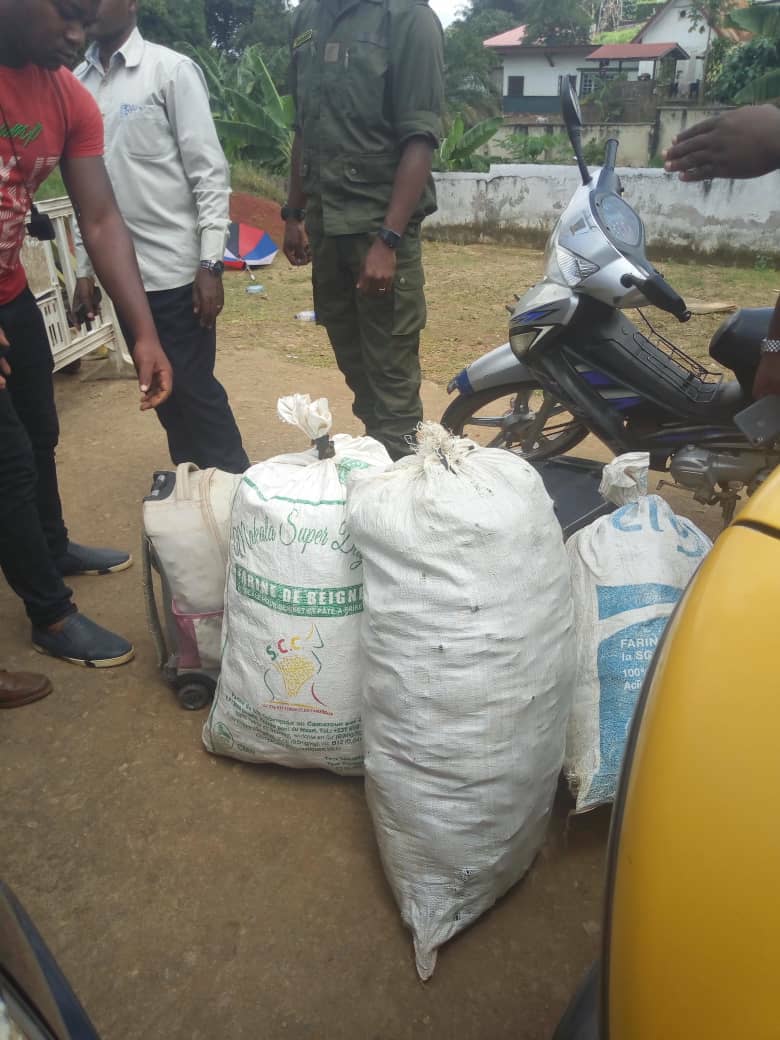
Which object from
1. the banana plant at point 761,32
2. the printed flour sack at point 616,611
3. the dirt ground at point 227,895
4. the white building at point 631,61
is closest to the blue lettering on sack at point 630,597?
the printed flour sack at point 616,611

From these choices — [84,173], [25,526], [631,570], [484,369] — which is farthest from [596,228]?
[25,526]

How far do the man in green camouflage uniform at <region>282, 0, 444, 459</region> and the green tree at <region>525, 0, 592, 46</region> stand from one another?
46.4 m

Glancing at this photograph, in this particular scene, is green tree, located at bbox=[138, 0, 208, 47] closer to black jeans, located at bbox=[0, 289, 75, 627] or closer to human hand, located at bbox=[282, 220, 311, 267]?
human hand, located at bbox=[282, 220, 311, 267]

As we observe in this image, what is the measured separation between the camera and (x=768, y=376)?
1902mm

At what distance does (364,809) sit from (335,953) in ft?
1.22

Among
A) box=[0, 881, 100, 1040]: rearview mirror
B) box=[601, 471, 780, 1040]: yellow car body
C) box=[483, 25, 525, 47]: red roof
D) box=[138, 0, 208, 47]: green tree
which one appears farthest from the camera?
box=[483, 25, 525, 47]: red roof

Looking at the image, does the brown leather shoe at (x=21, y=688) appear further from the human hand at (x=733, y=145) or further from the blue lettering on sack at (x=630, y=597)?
the human hand at (x=733, y=145)

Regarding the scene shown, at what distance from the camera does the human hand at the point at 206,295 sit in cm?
268

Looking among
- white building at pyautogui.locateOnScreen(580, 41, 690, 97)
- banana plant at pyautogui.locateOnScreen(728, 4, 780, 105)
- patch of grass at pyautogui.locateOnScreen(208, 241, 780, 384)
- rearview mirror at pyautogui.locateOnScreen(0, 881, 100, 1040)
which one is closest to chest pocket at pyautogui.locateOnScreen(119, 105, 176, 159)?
rearview mirror at pyautogui.locateOnScreen(0, 881, 100, 1040)

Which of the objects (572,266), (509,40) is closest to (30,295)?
(572,266)

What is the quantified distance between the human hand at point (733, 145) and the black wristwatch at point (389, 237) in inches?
35.2

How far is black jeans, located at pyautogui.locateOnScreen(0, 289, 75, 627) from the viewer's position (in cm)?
208

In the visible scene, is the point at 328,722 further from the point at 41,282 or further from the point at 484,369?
the point at 41,282

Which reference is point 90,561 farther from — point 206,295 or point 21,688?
point 206,295
